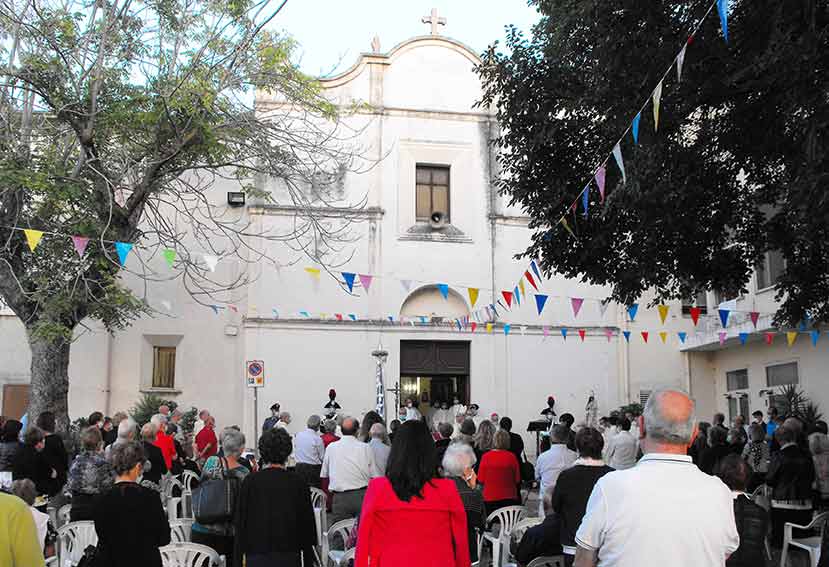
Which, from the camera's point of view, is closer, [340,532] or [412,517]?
[412,517]

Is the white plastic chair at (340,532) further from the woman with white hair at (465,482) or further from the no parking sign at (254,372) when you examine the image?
the no parking sign at (254,372)

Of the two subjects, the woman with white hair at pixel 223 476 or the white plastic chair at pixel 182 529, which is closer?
the woman with white hair at pixel 223 476

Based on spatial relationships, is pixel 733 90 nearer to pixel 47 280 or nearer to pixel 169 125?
pixel 169 125

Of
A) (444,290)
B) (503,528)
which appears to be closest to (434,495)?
(503,528)

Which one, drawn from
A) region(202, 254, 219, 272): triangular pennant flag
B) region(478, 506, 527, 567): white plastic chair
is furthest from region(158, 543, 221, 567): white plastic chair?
region(202, 254, 219, 272): triangular pennant flag


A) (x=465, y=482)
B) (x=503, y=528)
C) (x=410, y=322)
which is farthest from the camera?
(x=410, y=322)

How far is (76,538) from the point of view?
274 inches

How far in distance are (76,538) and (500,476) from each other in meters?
Answer: 4.22

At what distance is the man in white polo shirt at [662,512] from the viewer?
3.17 meters

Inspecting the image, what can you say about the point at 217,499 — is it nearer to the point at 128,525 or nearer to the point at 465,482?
the point at 128,525

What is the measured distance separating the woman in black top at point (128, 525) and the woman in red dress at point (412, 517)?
1598mm

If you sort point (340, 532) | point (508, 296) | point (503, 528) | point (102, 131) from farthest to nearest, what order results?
point (508, 296) < point (102, 131) < point (503, 528) < point (340, 532)

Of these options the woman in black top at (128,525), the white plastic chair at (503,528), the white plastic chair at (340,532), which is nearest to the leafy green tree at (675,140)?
the white plastic chair at (503,528)

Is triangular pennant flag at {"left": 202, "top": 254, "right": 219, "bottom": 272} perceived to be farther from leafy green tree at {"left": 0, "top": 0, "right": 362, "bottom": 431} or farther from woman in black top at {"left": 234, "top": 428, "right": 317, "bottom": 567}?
woman in black top at {"left": 234, "top": 428, "right": 317, "bottom": 567}
